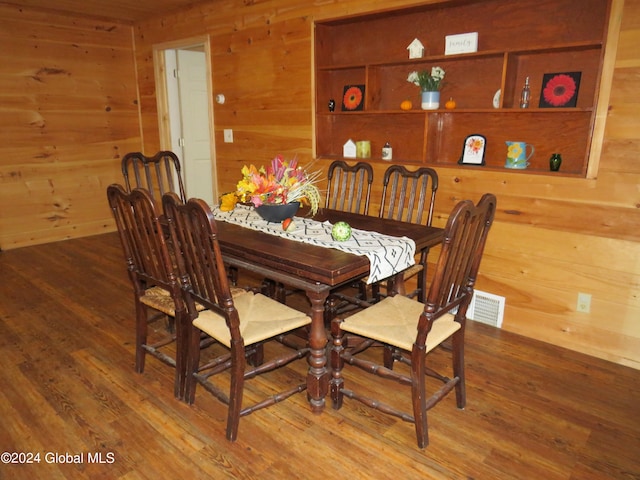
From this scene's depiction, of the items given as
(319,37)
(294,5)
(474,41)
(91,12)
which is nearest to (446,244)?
(474,41)

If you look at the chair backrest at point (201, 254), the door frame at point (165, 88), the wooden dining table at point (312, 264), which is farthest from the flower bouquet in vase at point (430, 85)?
the door frame at point (165, 88)

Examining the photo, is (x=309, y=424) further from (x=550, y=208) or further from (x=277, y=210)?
(x=550, y=208)

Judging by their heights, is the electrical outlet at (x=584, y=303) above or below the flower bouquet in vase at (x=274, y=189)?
below

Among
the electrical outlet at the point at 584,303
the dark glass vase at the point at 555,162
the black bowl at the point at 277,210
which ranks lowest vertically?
the electrical outlet at the point at 584,303

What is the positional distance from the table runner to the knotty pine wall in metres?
0.98

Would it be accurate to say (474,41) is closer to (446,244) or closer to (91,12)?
(446,244)

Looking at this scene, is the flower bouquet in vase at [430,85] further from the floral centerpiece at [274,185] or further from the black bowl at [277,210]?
the black bowl at [277,210]

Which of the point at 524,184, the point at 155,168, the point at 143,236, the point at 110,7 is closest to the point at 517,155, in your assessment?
the point at 524,184

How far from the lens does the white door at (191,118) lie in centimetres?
509

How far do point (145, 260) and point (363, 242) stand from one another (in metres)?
1.06

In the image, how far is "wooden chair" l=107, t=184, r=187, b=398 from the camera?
6.66ft

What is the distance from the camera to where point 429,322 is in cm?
178

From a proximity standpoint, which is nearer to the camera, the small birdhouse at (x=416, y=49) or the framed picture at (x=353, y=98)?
the small birdhouse at (x=416, y=49)

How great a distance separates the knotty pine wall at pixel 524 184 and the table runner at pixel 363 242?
982 mm
